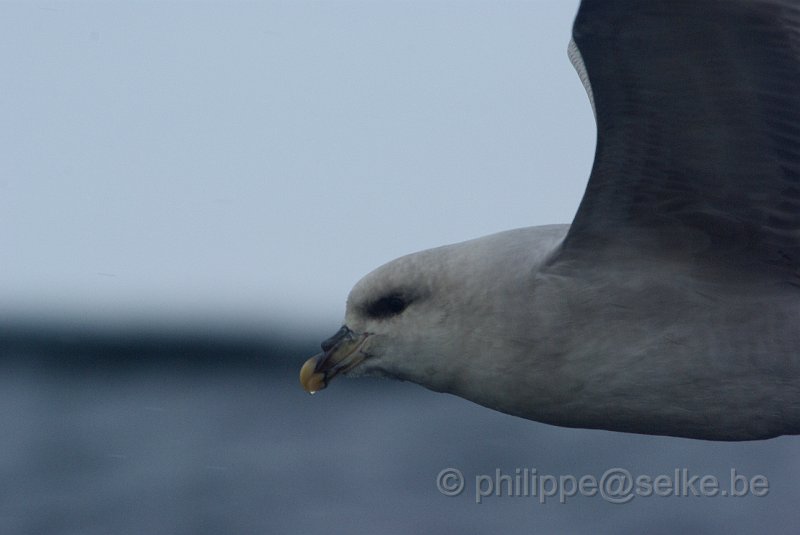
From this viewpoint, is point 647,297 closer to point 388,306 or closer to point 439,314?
point 439,314

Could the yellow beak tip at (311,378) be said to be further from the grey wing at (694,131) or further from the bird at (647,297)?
the grey wing at (694,131)

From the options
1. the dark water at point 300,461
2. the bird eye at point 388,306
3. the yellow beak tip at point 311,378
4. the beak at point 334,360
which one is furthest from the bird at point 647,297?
the dark water at point 300,461

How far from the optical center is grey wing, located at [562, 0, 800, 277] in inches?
175

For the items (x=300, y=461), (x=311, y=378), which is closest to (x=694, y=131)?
(x=311, y=378)

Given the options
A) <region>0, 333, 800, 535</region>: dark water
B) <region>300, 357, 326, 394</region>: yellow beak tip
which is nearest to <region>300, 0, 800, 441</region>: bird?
<region>300, 357, 326, 394</region>: yellow beak tip

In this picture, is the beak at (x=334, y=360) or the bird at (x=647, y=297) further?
the beak at (x=334, y=360)

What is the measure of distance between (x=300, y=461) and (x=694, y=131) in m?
16.3

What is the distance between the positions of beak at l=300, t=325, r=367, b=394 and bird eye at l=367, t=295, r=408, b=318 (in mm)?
155

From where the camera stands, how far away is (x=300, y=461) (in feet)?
67.3

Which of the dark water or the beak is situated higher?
the beak

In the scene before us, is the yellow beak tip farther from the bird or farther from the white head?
the bird

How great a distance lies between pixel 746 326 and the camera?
520cm

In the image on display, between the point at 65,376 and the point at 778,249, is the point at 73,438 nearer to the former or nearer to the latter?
the point at 65,376

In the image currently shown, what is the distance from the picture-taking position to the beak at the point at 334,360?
18.3ft
